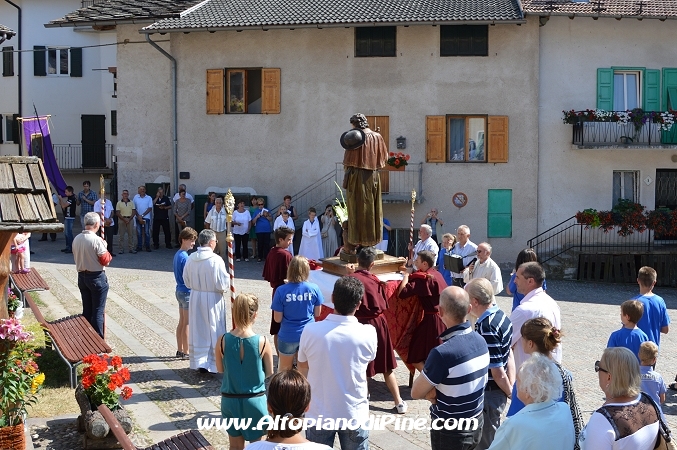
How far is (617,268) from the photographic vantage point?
2442 centimetres

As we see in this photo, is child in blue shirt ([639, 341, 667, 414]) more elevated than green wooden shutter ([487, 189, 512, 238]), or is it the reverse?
green wooden shutter ([487, 189, 512, 238])

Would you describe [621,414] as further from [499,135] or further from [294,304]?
[499,135]

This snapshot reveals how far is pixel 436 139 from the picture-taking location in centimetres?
2523

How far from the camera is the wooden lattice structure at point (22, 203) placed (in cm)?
700

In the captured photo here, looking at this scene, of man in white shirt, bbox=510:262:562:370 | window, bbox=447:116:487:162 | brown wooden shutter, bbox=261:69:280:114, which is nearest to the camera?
man in white shirt, bbox=510:262:562:370

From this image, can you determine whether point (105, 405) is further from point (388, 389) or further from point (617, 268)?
point (617, 268)

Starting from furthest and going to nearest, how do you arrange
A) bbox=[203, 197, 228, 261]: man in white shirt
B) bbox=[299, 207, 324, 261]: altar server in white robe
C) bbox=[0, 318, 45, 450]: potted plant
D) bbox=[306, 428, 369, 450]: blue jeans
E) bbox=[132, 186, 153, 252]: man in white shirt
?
bbox=[132, 186, 153, 252]: man in white shirt
bbox=[203, 197, 228, 261]: man in white shirt
bbox=[299, 207, 324, 261]: altar server in white robe
bbox=[0, 318, 45, 450]: potted plant
bbox=[306, 428, 369, 450]: blue jeans

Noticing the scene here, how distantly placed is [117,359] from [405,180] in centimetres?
1724

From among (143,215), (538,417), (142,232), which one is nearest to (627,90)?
(143,215)

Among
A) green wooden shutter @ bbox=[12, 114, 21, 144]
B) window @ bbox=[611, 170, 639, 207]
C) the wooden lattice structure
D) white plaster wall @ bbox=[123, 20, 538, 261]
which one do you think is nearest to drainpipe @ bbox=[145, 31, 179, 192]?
white plaster wall @ bbox=[123, 20, 538, 261]

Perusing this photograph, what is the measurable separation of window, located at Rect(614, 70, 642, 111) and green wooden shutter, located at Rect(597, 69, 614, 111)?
472 mm

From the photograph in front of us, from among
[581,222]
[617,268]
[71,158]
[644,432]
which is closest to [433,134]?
[581,222]

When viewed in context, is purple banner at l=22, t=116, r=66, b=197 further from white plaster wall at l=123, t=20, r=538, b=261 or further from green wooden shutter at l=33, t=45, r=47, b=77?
green wooden shutter at l=33, t=45, r=47, b=77

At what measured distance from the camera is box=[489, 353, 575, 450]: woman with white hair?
514 centimetres
